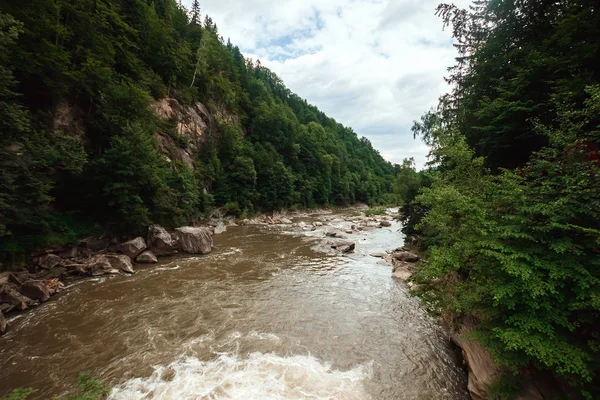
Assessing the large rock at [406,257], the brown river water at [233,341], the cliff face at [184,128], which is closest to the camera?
the brown river water at [233,341]

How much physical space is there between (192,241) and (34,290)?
8.10 m

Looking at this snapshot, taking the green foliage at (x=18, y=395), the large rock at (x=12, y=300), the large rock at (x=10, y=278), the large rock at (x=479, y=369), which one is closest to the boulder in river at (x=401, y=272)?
the large rock at (x=479, y=369)

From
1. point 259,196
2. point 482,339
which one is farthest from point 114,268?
point 259,196

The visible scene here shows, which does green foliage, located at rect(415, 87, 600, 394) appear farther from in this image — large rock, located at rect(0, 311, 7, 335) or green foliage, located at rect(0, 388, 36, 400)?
large rock, located at rect(0, 311, 7, 335)

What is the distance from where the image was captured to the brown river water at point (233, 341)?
5.83 meters

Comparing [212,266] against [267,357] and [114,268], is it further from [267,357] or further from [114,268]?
[267,357]

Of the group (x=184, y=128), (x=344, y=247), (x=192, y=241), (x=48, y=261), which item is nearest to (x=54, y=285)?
(x=48, y=261)

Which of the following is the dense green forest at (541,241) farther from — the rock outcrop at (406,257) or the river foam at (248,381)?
the rock outcrop at (406,257)

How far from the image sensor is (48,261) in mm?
11500

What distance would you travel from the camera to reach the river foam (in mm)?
5500

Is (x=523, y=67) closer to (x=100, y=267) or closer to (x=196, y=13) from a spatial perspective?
(x=100, y=267)

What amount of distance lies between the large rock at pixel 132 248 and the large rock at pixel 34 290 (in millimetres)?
4675

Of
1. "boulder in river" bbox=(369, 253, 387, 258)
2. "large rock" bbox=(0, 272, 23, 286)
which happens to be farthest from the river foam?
"boulder in river" bbox=(369, 253, 387, 258)

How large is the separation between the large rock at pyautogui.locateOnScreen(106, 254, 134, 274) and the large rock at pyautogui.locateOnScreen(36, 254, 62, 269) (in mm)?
2081
